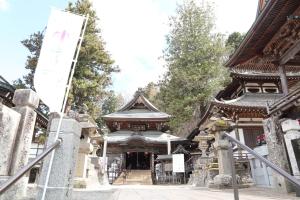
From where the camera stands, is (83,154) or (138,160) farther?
(138,160)

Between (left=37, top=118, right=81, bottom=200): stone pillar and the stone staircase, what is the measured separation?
17107 millimetres

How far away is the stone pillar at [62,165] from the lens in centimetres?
331

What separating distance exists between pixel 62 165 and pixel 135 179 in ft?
60.5

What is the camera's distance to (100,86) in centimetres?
2102

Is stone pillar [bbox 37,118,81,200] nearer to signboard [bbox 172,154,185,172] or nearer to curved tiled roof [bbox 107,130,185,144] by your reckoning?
signboard [bbox 172,154,185,172]

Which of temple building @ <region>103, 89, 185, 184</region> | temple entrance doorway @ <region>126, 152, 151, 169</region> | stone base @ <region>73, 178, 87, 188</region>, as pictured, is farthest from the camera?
temple entrance doorway @ <region>126, 152, 151, 169</region>

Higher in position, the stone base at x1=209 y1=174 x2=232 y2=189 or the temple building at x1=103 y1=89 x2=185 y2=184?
the temple building at x1=103 y1=89 x2=185 y2=184

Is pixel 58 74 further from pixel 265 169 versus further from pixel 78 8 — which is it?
pixel 78 8

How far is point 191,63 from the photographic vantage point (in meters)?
26.2

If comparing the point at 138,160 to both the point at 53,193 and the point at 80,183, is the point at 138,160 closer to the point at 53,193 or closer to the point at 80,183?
the point at 80,183

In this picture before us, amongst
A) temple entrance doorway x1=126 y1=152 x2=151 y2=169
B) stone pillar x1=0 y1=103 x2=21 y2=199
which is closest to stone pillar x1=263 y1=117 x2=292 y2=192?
stone pillar x1=0 y1=103 x2=21 y2=199

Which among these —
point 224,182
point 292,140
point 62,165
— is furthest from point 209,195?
point 62,165

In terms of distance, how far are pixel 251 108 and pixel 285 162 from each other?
411 inches

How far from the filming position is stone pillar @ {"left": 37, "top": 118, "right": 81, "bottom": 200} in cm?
331
